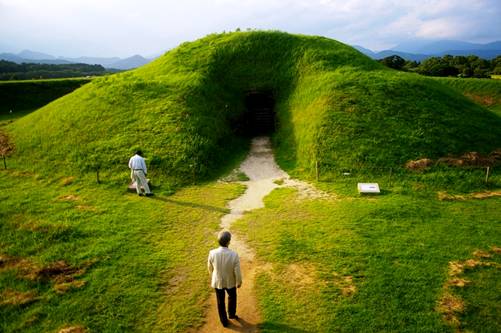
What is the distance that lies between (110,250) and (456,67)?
59.6 metres

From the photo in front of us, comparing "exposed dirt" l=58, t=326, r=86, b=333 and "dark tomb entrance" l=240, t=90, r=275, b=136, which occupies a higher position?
"dark tomb entrance" l=240, t=90, r=275, b=136

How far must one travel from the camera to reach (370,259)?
31.0 feet

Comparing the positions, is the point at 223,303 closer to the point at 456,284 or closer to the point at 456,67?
the point at 456,284

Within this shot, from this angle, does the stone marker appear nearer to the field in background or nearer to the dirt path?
the field in background

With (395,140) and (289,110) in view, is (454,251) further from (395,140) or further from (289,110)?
(289,110)

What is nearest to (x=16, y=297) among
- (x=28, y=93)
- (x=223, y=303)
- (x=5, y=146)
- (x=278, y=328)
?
(x=223, y=303)

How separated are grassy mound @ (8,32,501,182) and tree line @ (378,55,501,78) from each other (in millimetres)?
32517

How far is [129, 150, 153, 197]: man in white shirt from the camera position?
13828 millimetres

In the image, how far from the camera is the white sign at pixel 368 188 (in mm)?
13992

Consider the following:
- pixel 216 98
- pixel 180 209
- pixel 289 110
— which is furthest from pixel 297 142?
pixel 180 209

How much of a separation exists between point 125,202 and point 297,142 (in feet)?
32.7

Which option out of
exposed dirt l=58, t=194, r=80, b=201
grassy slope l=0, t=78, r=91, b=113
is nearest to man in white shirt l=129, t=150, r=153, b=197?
exposed dirt l=58, t=194, r=80, b=201

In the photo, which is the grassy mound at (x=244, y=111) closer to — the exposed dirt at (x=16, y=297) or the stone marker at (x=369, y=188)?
the stone marker at (x=369, y=188)

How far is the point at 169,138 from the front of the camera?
18.3 m
